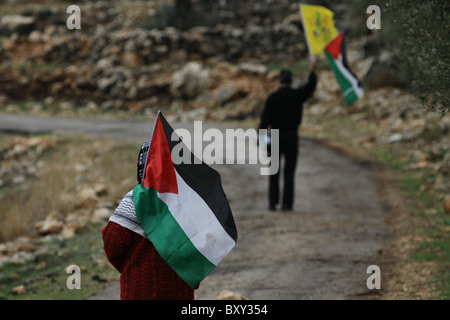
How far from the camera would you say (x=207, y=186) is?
4555 millimetres

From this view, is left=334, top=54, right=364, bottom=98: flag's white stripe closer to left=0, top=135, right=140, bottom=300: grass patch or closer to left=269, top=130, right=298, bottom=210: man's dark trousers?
left=269, top=130, right=298, bottom=210: man's dark trousers

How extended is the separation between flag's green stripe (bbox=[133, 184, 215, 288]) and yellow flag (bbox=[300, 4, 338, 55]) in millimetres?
5979

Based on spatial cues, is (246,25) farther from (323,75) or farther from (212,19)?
(323,75)

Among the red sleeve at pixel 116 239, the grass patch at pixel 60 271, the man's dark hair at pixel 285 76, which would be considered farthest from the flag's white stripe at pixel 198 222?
the man's dark hair at pixel 285 76

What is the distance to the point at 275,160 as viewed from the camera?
10.3 meters

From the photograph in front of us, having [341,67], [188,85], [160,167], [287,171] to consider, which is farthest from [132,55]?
[160,167]

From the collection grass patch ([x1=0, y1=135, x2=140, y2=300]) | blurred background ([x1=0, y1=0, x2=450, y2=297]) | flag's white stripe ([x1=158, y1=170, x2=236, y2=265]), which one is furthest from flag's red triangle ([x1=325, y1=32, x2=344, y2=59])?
flag's white stripe ([x1=158, y1=170, x2=236, y2=265])

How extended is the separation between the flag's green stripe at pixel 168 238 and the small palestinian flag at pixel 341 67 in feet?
20.8

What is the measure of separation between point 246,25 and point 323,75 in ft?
35.0

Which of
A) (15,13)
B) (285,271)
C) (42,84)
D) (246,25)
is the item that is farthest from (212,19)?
(285,271)

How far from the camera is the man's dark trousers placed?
1013 cm

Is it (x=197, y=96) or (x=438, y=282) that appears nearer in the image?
(x=438, y=282)

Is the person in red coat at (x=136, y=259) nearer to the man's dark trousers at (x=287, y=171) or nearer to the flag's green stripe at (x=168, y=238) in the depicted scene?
the flag's green stripe at (x=168, y=238)
